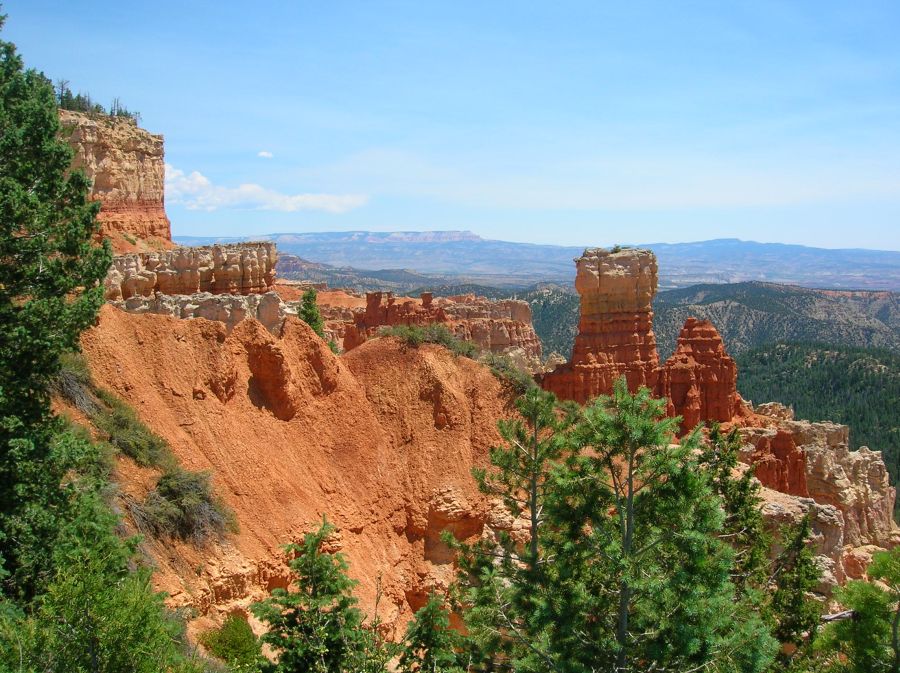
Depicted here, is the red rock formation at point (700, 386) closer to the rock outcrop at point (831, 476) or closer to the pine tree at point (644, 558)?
the rock outcrop at point (831, 476)

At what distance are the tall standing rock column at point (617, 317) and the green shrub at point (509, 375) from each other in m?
9.94

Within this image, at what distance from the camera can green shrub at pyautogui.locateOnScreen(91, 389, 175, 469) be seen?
17453mm

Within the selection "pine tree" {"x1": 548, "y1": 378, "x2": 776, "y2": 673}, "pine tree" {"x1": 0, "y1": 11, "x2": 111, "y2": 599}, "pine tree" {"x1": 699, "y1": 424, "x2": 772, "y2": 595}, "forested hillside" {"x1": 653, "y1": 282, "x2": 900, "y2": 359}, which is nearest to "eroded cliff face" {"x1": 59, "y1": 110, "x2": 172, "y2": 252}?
"pine tree" {"x1": 0, "y1": 11, "x2": 111, "y2": 599}

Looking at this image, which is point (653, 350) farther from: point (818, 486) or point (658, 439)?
point (658, 439)

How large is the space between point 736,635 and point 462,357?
50.8ft

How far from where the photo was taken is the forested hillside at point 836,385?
192ft

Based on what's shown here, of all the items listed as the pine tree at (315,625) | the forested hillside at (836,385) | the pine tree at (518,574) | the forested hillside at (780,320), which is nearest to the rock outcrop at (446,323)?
the forested hillside at (836,385)

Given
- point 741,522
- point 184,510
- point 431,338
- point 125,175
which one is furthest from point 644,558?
point 125,175

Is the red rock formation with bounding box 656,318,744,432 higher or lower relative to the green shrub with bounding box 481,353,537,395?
lower

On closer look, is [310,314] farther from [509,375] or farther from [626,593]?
[626,593]

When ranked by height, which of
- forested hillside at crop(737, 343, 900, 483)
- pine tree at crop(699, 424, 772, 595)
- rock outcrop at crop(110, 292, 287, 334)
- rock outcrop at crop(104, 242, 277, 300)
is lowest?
forested hillside at crop(737, 343, 900, 483)

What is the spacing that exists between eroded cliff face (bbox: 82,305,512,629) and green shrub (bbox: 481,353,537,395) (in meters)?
0.53

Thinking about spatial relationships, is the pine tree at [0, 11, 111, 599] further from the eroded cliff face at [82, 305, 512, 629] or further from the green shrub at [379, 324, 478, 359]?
the green shrub at [379, 324, 478, 359]

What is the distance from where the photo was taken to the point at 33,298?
13.2 meters
